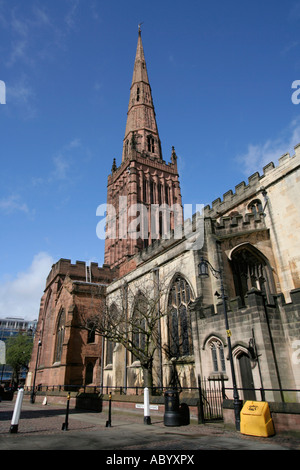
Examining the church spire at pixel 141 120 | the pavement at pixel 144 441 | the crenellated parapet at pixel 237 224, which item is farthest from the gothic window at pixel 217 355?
the church spire at pixel 141 120

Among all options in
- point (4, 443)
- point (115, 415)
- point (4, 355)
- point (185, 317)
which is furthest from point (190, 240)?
point (4, 355)

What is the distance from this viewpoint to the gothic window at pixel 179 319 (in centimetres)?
1828

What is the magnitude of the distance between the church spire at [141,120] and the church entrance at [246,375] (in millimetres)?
46480

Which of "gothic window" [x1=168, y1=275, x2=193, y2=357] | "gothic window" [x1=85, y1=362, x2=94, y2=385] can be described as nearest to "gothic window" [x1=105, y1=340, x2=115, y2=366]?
"gothic window" [x1=85, y1=362, x2=94, y2=385]

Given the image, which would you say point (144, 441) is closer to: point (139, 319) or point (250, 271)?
point (139, 319)

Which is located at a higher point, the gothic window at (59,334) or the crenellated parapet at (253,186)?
the crenellated parapet at (253,186)

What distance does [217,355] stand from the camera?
47.4 ft

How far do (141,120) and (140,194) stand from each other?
19.5 meters

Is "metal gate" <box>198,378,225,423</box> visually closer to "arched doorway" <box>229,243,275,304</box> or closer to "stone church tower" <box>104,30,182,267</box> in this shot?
"arched doorway" <box>229,243,275,304</box>

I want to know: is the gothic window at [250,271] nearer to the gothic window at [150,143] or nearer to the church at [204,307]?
the church at [204,307]

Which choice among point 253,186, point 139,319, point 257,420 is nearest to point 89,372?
point 139,319

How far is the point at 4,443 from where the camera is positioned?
24.7 feet

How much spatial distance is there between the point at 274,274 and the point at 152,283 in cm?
826

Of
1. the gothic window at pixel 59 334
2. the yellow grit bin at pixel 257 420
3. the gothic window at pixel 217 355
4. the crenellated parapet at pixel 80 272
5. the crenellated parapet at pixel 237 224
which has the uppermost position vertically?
the crenellated parapet at pixel 80 272
